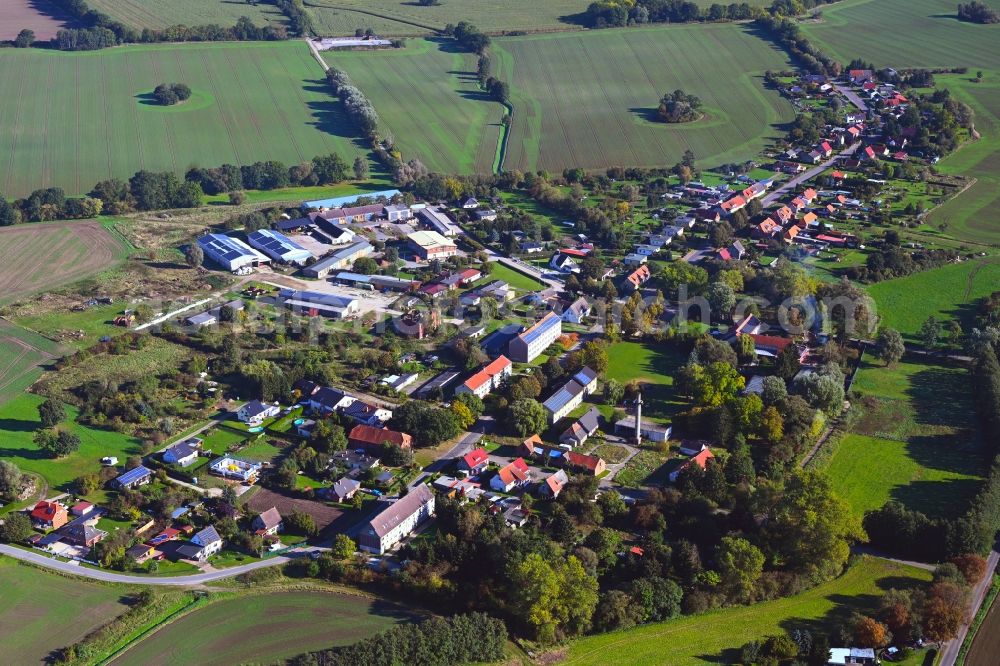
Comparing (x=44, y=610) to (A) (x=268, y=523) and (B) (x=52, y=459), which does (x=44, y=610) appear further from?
(B) (x=52, y=459)

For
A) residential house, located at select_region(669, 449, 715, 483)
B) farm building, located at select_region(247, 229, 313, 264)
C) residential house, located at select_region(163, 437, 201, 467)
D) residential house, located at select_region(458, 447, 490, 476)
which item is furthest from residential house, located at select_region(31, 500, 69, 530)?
farm building, located at select_region(247, 229, 313, 264)

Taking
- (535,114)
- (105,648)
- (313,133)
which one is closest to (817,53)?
(535,114)

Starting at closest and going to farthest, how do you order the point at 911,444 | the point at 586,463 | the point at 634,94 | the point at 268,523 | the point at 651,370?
the point at 268,523, the point at 586,463, the point at 911,444, the point at 651,370, the point at 634,94

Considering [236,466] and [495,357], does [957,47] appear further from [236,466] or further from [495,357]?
[236,466]

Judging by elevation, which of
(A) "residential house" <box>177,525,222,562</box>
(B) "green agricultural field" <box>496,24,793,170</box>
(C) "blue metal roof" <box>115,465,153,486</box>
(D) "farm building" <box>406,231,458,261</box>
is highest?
(B) "green agricultural field" <box>496,24,793,170</box>

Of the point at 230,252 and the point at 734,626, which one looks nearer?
the point at 734,626

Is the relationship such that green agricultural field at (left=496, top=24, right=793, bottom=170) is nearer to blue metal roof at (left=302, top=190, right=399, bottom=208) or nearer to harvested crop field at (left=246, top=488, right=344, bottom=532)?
blue metal roof at (left=302, top=190, right=399, bottom=208)

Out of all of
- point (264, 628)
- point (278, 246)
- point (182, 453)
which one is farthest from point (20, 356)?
point (264, 628)
